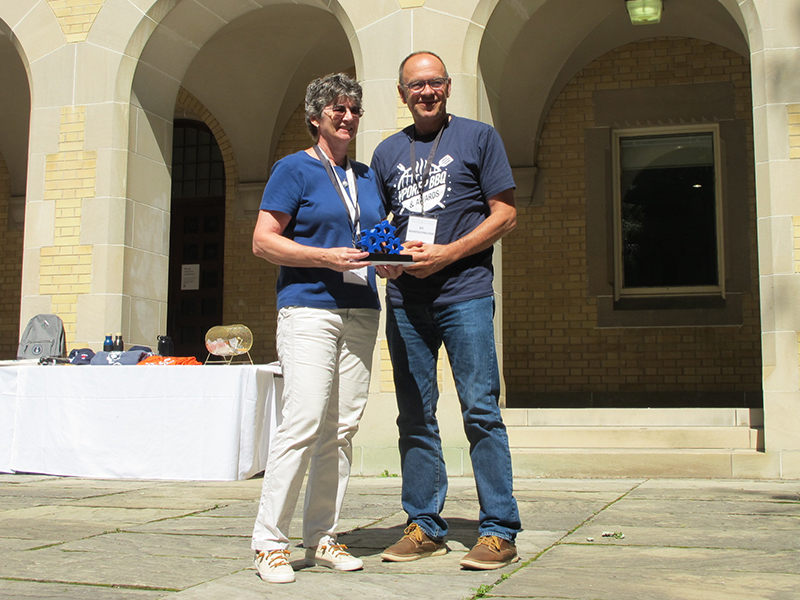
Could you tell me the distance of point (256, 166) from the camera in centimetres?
1030

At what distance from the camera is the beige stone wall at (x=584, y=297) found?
866 cm

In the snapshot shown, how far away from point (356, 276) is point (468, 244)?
0.41 metres

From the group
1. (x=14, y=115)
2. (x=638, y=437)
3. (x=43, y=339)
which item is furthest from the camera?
(x=14, y=115)

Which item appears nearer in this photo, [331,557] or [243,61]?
[331,557]

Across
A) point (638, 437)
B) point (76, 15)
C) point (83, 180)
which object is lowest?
point (638, 437)

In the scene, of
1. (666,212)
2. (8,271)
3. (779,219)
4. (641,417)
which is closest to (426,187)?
(779,219)

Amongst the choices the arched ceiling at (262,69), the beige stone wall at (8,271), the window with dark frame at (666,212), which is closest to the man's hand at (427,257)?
the arched ceiling at (262,69)

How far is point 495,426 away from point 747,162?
23.1ft

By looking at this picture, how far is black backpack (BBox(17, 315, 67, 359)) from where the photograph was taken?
683 cm

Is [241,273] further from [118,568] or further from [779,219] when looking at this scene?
[118,568]

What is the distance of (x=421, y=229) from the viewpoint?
2.95m

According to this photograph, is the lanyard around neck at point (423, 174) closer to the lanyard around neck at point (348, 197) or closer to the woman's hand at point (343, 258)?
the lanyard around neck at point (348, 197)

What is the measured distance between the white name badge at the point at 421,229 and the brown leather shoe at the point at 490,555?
1.06 m

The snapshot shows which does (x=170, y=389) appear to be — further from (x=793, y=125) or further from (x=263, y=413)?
(x=793, y=125)
